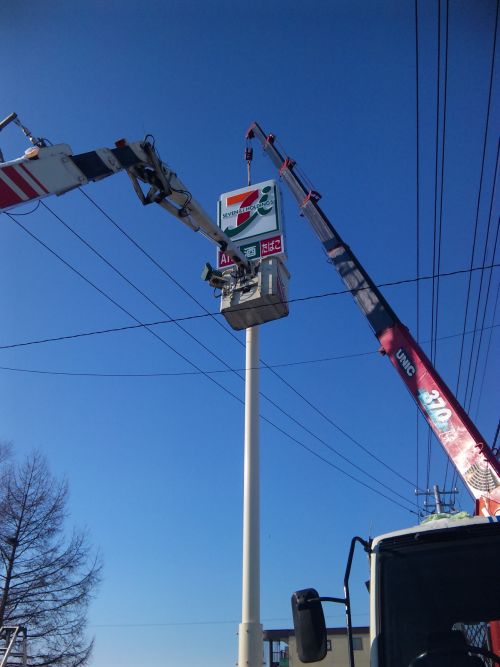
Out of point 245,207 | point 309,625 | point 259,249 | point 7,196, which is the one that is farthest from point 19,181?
point 245,207

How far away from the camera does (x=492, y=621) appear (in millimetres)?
3766

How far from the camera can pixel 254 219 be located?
1397cm

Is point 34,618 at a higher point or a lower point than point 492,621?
lower

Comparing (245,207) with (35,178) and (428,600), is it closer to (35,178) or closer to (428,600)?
(35,178)

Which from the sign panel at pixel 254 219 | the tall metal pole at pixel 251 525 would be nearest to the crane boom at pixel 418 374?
the sign panel at pixel 254 219

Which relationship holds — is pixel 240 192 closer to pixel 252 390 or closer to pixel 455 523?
pixel 252 390

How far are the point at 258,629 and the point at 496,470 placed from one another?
469 centimetres

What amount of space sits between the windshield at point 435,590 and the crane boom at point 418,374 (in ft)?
15.4

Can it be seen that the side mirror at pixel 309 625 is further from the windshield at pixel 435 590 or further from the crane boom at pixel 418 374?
the crane boom at pixel 418 374

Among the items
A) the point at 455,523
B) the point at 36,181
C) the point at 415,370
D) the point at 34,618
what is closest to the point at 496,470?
the point at 415,370

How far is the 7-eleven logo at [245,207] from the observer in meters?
14.0

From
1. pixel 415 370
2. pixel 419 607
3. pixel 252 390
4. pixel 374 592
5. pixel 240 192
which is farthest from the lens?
pixel 240 192

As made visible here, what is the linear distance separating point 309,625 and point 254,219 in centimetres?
1129

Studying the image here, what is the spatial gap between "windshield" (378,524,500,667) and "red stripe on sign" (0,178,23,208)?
17.3ft
